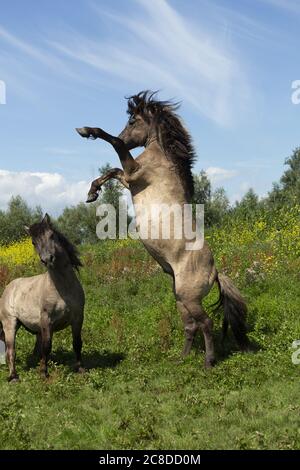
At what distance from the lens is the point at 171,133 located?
32.8ft

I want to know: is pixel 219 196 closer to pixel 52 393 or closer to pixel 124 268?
pixel 124 268

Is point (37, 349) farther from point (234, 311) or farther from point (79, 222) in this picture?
point (79, 222)

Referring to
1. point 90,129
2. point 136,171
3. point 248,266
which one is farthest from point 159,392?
point 248,266

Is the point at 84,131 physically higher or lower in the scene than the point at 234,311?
higher

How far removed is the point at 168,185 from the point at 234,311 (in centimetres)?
290

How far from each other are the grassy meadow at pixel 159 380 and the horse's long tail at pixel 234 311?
Result: 0.40 m

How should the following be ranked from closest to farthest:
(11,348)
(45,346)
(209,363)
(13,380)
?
(45,346) → (13,380) → (209,363) → (11,348)

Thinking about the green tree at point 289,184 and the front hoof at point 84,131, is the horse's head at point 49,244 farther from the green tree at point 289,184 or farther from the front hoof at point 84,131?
the green tree at point 289,184

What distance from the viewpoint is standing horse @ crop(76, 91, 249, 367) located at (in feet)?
31.4

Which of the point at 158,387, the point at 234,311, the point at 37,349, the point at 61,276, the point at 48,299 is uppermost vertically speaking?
the point at 61,276

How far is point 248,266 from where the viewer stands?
16094 mm

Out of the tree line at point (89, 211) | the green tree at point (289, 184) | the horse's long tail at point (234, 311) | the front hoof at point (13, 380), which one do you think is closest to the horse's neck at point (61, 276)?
the front hoof at point (13, 380)

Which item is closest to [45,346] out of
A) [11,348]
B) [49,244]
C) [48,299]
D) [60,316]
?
[60,316]

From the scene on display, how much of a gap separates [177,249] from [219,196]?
166 ft
